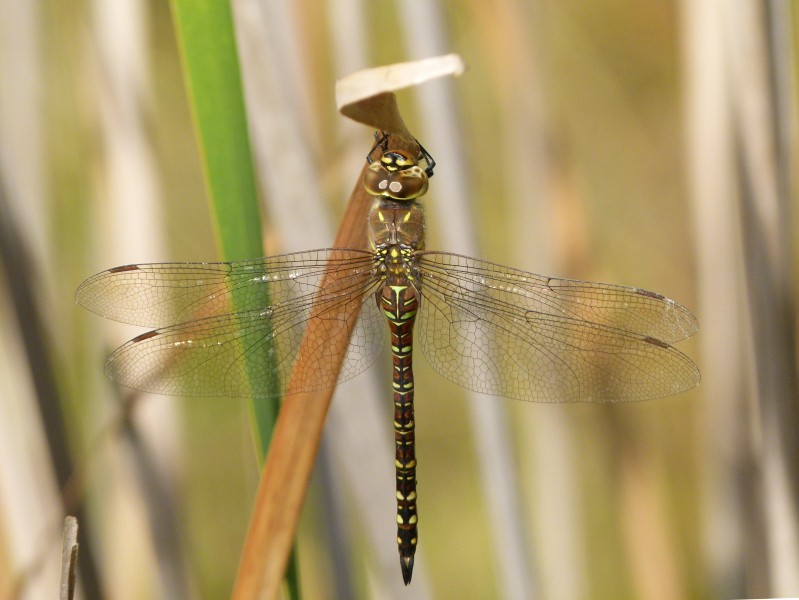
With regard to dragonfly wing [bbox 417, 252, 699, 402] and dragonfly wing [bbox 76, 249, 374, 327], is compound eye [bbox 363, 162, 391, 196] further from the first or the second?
dragonfly wing [bbox 417, 252, 699, 402]

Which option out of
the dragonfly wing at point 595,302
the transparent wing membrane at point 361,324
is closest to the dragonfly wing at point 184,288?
the transparent wing membrane at point 361,324

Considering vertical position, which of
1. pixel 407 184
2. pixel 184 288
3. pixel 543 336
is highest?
pixel 407 184

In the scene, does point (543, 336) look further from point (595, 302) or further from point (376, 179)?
point (376, 179)

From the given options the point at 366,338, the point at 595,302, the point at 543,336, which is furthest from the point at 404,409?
the point at 595,302

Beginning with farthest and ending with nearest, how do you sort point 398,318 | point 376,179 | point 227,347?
point 398,318 < point 227,347 < point 376,179

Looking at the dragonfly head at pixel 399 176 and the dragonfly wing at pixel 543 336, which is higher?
the dragonfly head at pixel 399 176

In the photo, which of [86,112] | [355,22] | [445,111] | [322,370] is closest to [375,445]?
[322,370]

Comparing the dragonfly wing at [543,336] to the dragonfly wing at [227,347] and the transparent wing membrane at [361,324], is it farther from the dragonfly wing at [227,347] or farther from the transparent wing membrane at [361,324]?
the dragonfly wing at [227,347]

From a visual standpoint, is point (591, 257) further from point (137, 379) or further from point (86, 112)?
point (86, 112)
